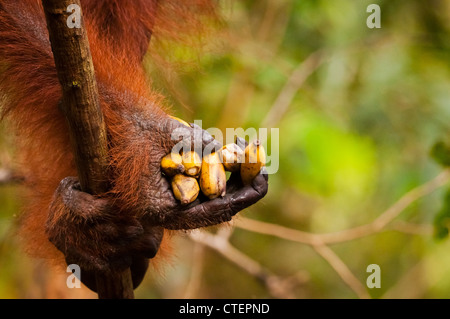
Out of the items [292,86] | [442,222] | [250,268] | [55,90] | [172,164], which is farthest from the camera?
[292,86]

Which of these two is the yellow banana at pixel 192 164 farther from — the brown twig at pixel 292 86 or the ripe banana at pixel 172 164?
the brown twig at pixel 292 86

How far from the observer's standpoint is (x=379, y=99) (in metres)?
2.73

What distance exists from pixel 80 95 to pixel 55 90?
36 centimetres

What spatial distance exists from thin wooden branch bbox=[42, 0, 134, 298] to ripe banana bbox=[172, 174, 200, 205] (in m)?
0.15

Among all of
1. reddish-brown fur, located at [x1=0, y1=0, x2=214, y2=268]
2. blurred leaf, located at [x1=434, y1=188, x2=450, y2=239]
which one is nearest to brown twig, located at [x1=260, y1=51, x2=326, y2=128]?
reddish-brown fur, located at [x1=0, y1=0, x2=214, y2=268]

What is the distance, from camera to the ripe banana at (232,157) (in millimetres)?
1020

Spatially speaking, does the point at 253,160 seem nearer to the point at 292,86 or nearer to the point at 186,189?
the point at 186,189

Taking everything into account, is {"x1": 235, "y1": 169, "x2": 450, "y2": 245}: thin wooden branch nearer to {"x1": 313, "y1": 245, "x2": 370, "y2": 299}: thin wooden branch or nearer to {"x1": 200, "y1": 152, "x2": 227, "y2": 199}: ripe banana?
{"x1": 313, "y1": 245, "x2": 370, "y2": 299}: thin wooden branch

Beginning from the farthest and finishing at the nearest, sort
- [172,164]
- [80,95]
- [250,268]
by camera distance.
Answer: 1. [250,268]
2. [172,164]
3. [80,95]

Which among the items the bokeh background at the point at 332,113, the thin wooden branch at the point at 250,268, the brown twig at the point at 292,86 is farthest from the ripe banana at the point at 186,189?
the brown twig at the point at 292,86

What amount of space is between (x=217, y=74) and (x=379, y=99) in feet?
2.56

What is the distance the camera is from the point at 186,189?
41.0 inches

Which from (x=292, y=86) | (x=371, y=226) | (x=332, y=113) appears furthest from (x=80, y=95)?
(x=332, y=113)
